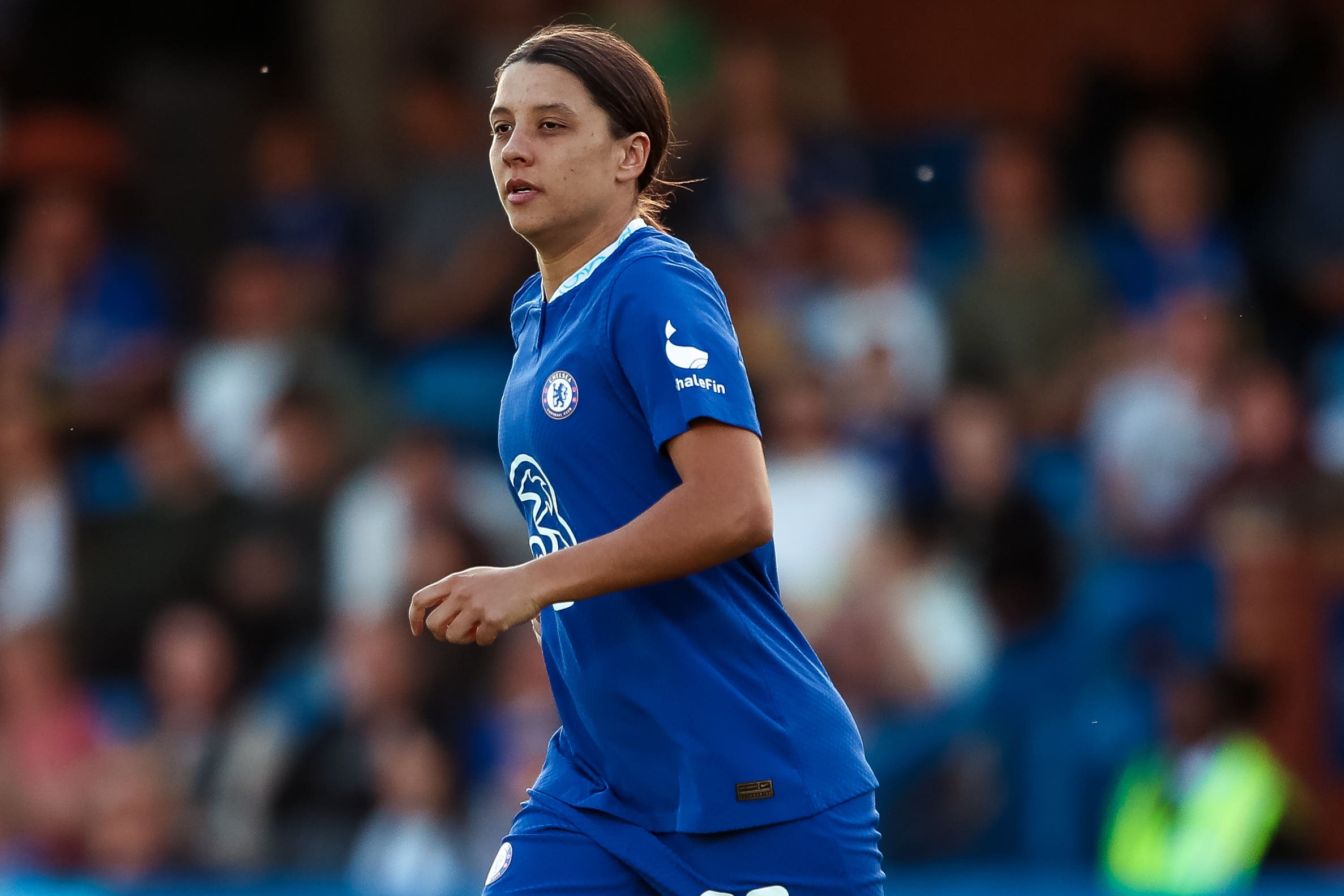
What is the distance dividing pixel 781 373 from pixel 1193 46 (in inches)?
166

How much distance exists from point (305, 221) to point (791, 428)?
356cm

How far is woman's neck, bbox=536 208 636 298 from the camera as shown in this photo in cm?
333

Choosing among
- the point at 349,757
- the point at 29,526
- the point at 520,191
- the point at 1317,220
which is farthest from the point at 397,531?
the point at 520,191

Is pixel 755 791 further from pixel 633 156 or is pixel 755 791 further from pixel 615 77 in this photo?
pixel 615 77

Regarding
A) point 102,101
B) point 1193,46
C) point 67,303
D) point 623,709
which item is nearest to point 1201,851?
point 623,709

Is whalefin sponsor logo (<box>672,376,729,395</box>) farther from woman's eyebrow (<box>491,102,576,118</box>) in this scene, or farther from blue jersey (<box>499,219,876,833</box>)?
woman's eyebrow (<box>491,102,576,118</box>)

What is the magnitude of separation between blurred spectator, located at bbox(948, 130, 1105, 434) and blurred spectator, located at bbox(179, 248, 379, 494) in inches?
114

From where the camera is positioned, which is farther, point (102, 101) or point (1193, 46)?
point (102, 101)

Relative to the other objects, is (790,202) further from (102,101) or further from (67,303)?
(102,101)

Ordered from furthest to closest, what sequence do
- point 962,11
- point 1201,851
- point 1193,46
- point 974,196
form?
point 962,11
point 1193,46
point 974,196
point 1201,851

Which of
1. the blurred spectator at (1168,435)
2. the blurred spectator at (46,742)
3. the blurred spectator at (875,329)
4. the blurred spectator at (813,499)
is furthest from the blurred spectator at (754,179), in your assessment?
the blurred spectator at (46,742)

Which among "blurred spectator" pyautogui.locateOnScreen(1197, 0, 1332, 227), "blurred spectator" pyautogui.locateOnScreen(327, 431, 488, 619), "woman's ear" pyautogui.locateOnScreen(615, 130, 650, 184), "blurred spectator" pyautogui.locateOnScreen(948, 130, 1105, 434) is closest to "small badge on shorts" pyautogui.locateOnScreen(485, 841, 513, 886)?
"woman's ear" pyautogui.locateOnScreen(615, 130, 650, 184)

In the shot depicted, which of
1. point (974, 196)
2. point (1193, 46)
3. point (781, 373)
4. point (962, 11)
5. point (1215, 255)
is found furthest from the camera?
point (962, 11)

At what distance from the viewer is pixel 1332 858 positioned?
7.26 meters
